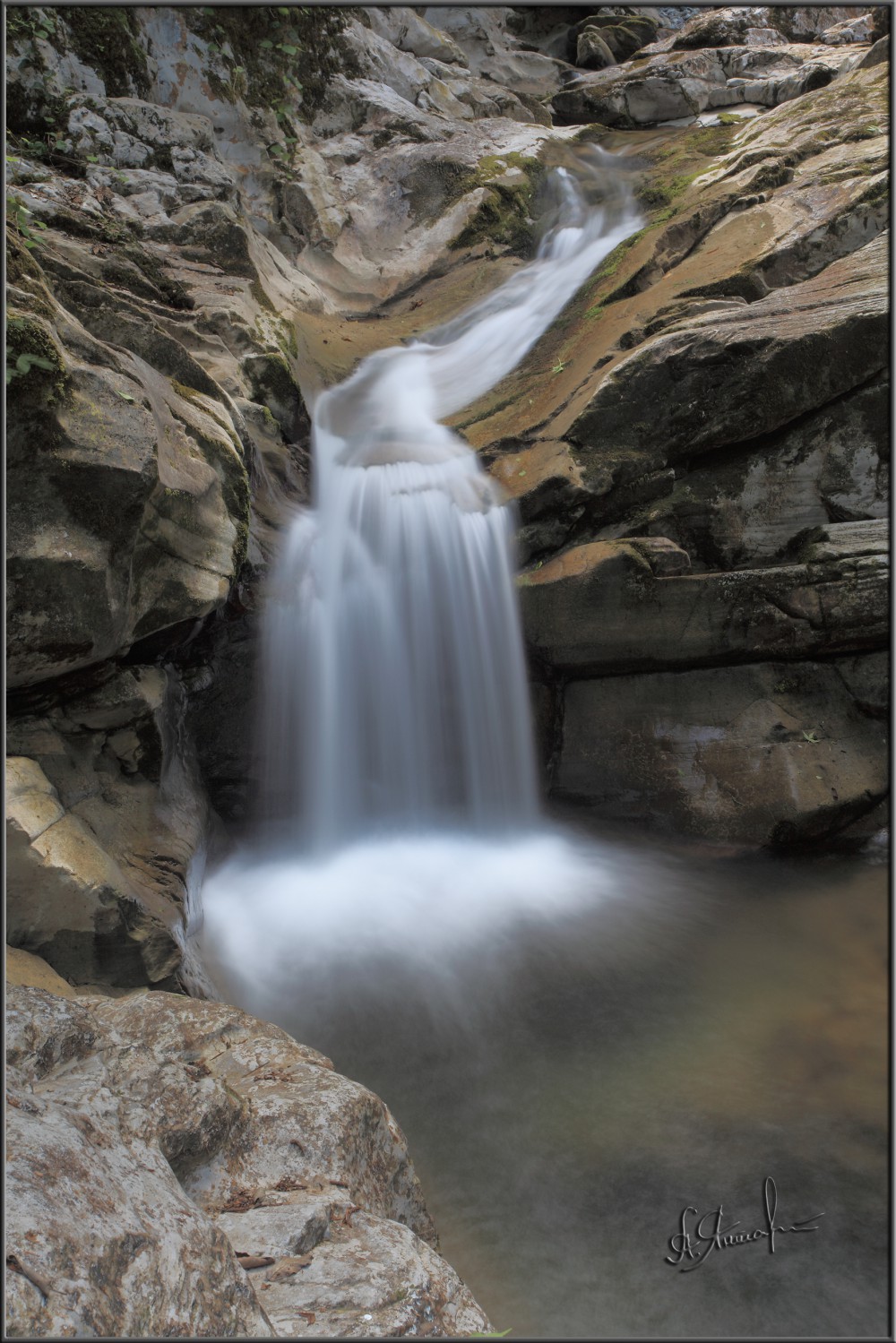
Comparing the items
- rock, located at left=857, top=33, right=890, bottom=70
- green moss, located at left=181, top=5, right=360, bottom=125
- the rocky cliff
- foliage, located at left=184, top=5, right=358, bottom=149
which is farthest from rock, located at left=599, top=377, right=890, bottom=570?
green moss, located at left=181, top=5, right=360, bottom=125

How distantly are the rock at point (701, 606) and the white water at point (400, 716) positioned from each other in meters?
0.59

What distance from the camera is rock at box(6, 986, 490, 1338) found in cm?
160

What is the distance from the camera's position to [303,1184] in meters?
2.45

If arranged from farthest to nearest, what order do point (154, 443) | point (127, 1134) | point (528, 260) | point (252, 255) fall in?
point (528, 260) → point (252, 255) → point (154, 443) → point (127, 1134)

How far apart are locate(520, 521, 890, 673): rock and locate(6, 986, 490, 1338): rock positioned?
5090 mm

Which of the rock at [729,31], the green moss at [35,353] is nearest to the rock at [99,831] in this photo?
the green moss at [35,353]

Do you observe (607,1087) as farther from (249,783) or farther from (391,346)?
(391,346)

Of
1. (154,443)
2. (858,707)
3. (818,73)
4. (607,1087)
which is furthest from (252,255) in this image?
(818,73)

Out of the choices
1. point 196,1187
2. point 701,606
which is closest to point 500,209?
point 701,606

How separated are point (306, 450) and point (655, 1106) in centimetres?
734

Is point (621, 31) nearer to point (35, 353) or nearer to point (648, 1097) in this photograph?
point (35, 353)

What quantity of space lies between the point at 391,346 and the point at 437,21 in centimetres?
1342

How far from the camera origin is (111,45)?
32.5 ft
